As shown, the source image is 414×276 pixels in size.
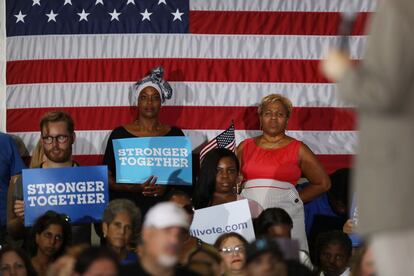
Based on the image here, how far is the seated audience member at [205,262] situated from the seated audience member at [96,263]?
53cm

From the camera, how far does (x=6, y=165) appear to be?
8.57m

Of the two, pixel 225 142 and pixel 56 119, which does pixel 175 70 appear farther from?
pixel 56 119

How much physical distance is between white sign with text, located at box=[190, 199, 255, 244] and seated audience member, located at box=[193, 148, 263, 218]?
291 mm

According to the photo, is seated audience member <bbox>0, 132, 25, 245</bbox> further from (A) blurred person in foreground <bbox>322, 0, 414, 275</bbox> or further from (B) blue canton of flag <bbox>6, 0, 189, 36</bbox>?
(A) blurred person in foreground <bbox>322, 0, 414, 275</bbox>

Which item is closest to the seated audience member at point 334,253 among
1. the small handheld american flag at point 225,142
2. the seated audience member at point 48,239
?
the small handheld american flag at point 225,142

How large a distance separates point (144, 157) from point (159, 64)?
4.70 feet

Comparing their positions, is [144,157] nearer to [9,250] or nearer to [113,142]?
[113,142]

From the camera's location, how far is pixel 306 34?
955cm

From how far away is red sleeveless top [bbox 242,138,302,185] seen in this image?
809 centimetres

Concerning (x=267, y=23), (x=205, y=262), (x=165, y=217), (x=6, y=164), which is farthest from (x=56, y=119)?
(x=165, y=217)

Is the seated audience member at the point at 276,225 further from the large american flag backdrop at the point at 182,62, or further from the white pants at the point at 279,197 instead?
the large american flag backdrop at the point at 182,62

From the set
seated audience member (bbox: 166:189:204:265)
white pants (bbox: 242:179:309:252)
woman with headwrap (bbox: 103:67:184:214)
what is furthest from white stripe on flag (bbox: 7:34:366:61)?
seated audience member (bbox: 166:189:204:265)

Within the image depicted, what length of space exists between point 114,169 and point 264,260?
10.5 feet

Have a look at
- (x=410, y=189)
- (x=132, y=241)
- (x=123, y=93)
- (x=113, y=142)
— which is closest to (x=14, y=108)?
(x=123, y=93)
